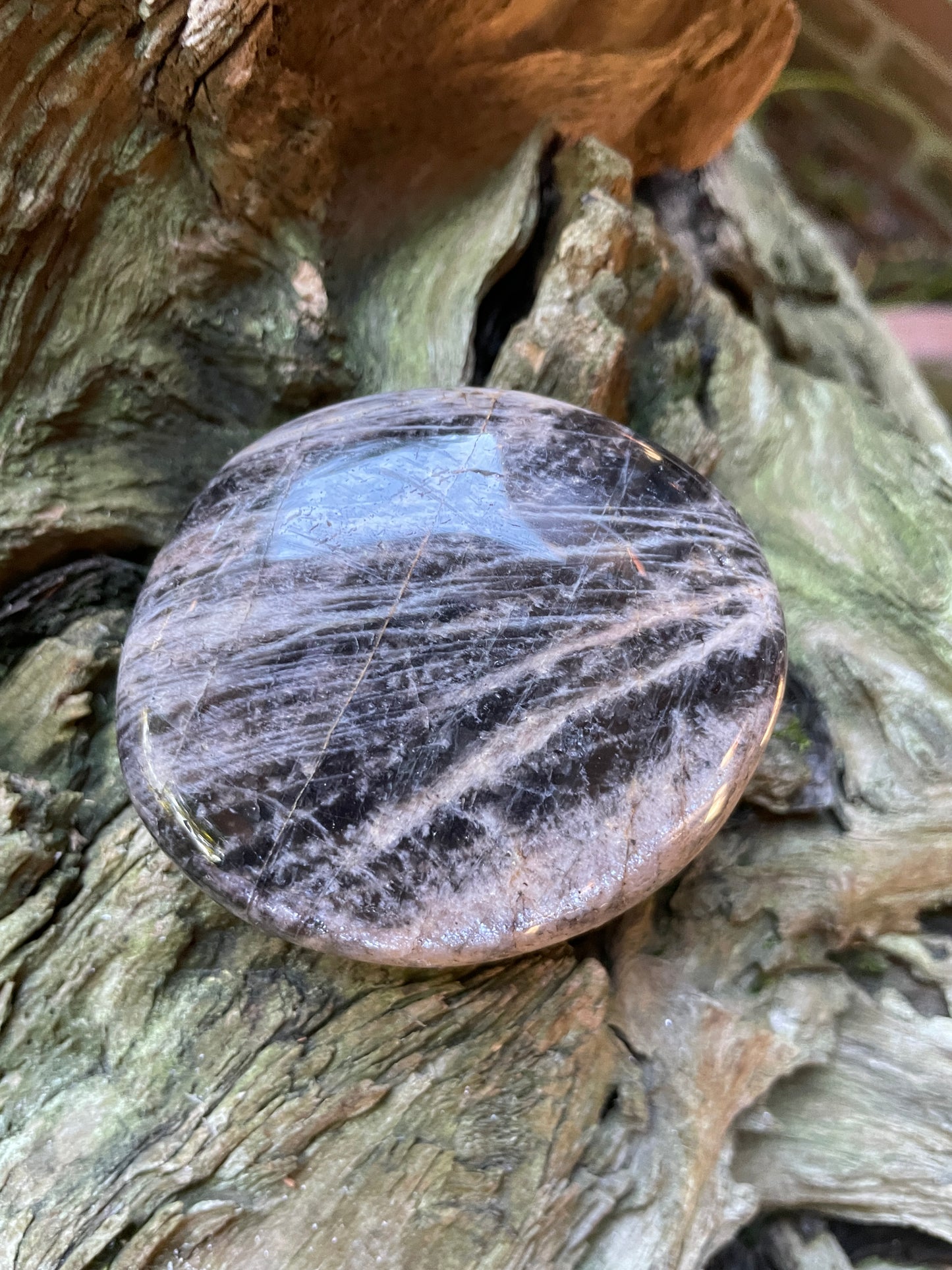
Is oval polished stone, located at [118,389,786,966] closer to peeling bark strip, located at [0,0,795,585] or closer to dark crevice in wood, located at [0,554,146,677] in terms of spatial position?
dark crevice in wood, located at [0,554,146,677]

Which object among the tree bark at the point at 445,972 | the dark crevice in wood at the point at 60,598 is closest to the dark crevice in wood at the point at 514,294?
the tree bark at the point at 445,972

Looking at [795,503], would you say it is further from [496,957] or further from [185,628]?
[185,628]

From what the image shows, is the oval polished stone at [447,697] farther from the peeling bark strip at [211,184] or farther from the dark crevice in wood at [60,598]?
the peeling bark strip at [211,184]

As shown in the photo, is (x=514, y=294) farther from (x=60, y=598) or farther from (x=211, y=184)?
(x=60, y=598)

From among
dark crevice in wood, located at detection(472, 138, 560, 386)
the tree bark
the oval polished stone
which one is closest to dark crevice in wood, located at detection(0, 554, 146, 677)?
the tree bark

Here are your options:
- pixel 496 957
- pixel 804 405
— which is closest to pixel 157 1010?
pixel 496 957
